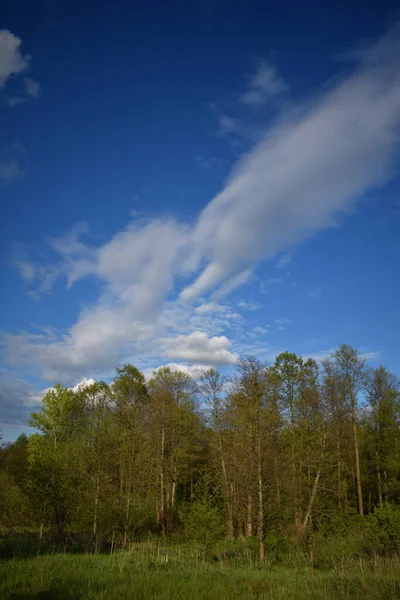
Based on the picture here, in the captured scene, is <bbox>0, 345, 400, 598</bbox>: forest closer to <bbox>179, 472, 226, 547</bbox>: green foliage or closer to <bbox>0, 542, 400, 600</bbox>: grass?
<bbox>179, 472, 226, 547</bbox>: green foliage

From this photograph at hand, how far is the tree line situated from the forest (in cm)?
9

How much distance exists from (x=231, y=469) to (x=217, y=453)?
181 inches

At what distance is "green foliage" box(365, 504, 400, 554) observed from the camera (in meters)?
17.9

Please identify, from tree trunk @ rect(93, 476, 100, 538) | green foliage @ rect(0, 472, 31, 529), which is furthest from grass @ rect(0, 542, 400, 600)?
green foliage @ rect(0, 472, 31, 529)

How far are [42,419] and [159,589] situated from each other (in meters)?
23.3

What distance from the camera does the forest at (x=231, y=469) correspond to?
20.2 meters

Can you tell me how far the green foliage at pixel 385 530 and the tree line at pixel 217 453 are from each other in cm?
284

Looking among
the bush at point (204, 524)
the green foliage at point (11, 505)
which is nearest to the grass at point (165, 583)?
the bush at point (204, 524)

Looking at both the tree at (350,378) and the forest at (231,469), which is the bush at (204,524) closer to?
the forest at (231,469)

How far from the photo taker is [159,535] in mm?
30656

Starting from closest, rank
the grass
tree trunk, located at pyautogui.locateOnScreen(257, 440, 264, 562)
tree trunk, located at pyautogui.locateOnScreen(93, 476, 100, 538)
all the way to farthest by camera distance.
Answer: the grass < tree trunk, located at pyautogui.locateOnScreen(257, 440, 264, 562) < tree trunk, located at pyautogui.locateOnScreen(93, 476, 100, 538)

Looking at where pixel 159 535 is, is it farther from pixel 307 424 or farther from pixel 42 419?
pixel 307 424

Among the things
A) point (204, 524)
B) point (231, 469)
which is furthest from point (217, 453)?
point (204, 524)

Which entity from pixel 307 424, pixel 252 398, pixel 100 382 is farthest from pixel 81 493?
pixel 100 382
